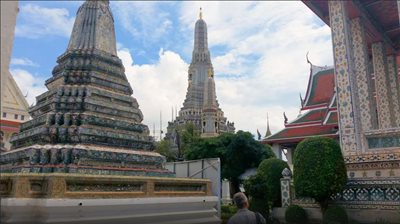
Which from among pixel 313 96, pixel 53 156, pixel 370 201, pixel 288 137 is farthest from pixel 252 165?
pixel 53 156

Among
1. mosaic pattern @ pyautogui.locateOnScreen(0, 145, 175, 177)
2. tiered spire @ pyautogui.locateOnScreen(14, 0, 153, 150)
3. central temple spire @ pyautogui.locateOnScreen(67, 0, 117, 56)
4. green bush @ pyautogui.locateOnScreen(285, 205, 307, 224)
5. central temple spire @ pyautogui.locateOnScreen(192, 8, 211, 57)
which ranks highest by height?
central temple spire @ pyautogui.locateOnScreen(192, 8, 211, 57)

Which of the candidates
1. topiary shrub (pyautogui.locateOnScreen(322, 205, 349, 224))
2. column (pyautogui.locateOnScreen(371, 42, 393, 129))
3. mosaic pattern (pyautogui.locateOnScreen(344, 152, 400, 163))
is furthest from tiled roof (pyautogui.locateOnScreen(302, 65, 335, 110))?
topiary shrub (pyautogui.locateOnScreen(322, 205, 349, 224))

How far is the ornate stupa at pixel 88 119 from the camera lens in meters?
6.59

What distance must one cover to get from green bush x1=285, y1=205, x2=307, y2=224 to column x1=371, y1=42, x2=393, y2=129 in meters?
5.37

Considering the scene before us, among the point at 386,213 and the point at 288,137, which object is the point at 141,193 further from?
the point at 288,137

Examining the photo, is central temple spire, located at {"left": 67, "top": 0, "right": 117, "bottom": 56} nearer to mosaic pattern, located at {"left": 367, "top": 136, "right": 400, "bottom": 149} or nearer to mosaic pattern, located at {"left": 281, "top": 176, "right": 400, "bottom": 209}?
mosaic pattern, located at {"left": 281, "top": 176, "right": 400, "bottom": 209}

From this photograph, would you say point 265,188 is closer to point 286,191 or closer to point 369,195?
point 286,191

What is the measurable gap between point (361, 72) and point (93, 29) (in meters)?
8.03

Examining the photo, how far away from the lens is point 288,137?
1916 cm

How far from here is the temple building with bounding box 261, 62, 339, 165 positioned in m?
18.1

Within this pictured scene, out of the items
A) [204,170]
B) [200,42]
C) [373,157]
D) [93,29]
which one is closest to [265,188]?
[204,170]

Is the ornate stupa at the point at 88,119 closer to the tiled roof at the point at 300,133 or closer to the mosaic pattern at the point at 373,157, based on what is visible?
the mosaic pattern at the point at 373,157

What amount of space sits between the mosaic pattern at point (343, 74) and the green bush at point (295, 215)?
2077 mm

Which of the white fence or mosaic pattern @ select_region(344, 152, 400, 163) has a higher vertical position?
mosaic pattern @ select_region(344, 152, 400, 163)
